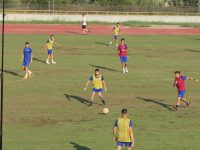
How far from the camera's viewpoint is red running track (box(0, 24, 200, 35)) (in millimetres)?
64525

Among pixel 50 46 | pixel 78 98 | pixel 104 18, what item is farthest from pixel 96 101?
pixel 104 18

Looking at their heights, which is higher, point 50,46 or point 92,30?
point 92,30

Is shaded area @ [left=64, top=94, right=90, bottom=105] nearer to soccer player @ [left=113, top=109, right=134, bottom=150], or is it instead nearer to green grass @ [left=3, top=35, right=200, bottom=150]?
green grass @ [left=3, top=35, right=200, bottom=150]

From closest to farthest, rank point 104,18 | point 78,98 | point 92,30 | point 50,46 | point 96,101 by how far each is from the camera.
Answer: point 96,101 < point 78,98 < point 50,46 < point 92,30 < point 104,18

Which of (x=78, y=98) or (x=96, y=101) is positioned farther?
(x=78, y=98)

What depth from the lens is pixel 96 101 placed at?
25.7 meters

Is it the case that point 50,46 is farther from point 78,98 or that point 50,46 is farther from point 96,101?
point 96,101

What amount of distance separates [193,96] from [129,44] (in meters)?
25.7

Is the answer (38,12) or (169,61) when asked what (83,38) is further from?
(38,12)

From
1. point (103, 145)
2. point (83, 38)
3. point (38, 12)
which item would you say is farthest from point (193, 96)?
point (38, 12)

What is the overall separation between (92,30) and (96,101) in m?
43.0

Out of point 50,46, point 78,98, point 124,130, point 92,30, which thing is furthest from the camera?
point 92,30

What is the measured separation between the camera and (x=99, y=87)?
955 inches

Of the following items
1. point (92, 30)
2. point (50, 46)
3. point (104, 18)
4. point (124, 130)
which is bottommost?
point (124, 130)
